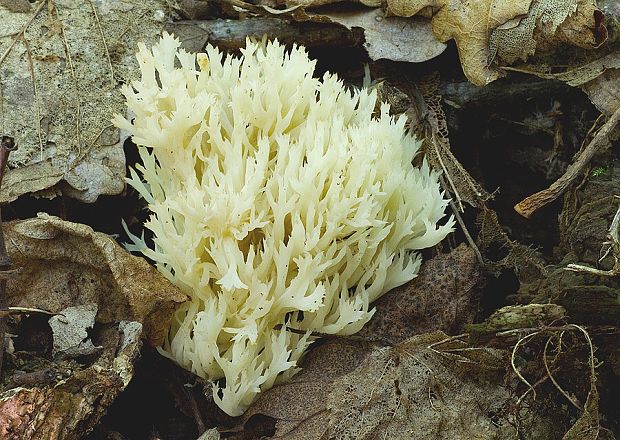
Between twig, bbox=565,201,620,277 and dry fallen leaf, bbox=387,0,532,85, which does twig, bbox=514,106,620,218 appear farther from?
dry fallen leaf, bbox=387,0,532,85

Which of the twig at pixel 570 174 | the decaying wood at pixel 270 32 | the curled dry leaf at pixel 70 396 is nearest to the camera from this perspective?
the curled dry leaf at pixel 70 396

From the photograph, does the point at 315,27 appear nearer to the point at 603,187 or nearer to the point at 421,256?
the point at 421,256

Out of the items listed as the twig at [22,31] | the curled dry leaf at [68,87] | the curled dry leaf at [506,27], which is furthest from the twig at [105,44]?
the curled dry leaf at [506,27]

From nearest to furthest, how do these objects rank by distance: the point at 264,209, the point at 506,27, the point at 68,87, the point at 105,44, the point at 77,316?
the point at 264,209, the point at 77,316, the point at 506,27, the point at 68,87, the point at 105,44

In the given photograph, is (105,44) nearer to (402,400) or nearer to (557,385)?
(402,400)

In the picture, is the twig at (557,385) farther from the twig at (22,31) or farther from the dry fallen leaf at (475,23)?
the twig at (22,31)

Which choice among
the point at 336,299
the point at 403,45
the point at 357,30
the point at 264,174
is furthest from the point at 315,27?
the point at 336,299

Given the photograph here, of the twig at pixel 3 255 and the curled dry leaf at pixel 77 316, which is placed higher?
the twig at pixel 3 255

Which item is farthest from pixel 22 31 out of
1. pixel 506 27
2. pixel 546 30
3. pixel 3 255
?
pixel 546 30
